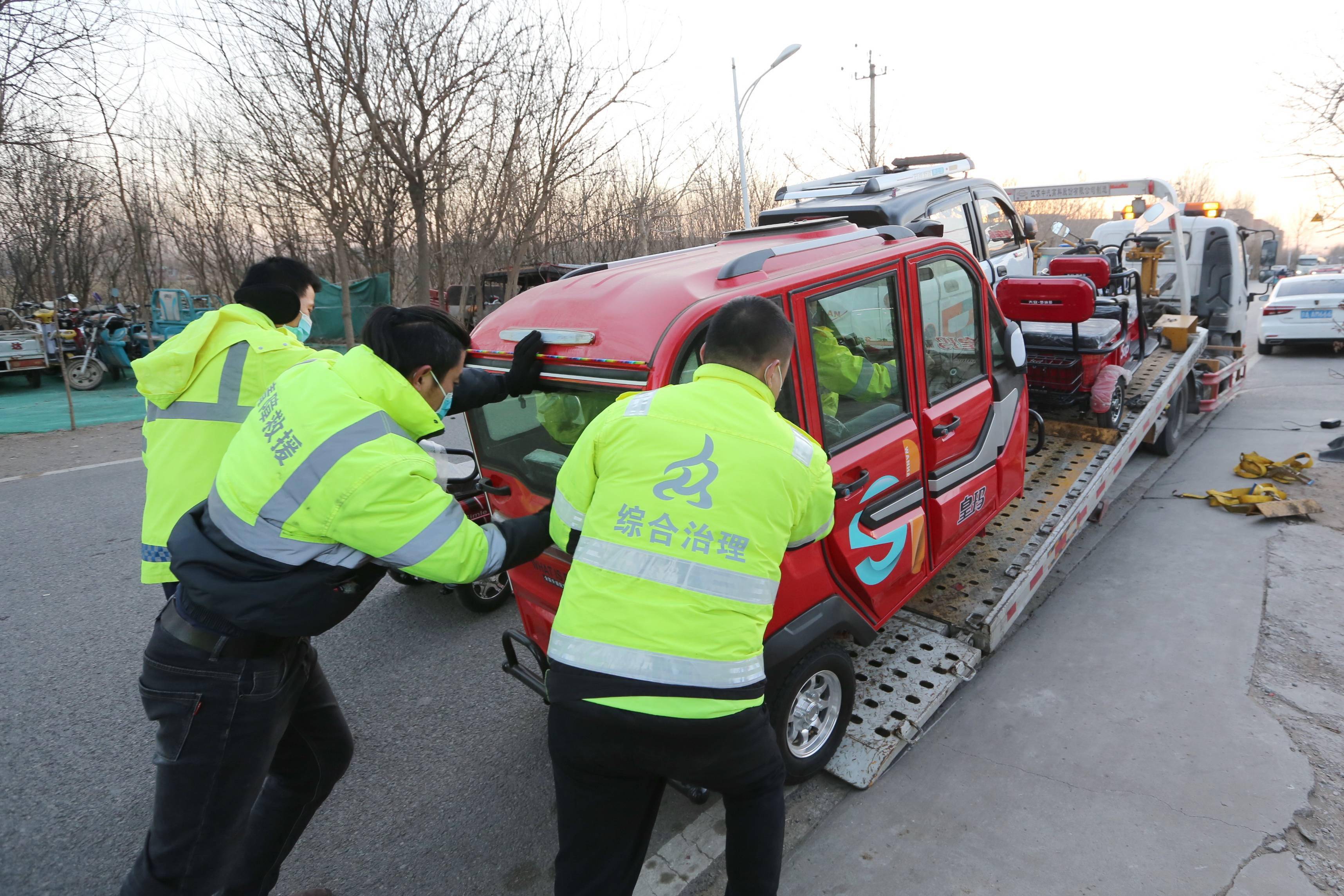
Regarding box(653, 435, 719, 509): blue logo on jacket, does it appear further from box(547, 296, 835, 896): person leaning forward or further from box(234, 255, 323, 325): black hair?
box(234, 255, 323, 325): black hair

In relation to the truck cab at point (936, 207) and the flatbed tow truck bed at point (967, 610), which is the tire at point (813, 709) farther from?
the truck cab at point (936, 207)

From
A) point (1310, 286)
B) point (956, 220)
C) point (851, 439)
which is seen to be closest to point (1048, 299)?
point (956, 220)

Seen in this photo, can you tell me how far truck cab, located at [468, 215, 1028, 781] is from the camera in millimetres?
2580

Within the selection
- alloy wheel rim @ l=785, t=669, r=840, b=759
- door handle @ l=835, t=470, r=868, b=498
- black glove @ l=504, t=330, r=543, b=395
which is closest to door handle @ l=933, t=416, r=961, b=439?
door handle @ l=835, t=470, r=868, b=498

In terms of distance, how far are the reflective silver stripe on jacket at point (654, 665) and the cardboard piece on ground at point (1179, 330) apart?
23.8ft

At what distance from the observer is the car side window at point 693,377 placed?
2.41m

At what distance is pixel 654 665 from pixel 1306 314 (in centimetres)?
1603

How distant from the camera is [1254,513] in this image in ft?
18.4

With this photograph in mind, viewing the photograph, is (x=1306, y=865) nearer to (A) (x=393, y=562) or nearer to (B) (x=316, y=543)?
(A) (x=393, y=562)

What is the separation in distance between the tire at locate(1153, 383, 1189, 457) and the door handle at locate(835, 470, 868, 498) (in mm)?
5737

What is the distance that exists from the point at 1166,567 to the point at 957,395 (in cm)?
251

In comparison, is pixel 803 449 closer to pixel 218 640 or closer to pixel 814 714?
pixel 814 714

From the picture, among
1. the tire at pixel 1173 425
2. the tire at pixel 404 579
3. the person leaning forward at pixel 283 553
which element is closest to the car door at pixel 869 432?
the person leaning forward at pixel 283 553

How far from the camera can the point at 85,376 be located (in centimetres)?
1335
